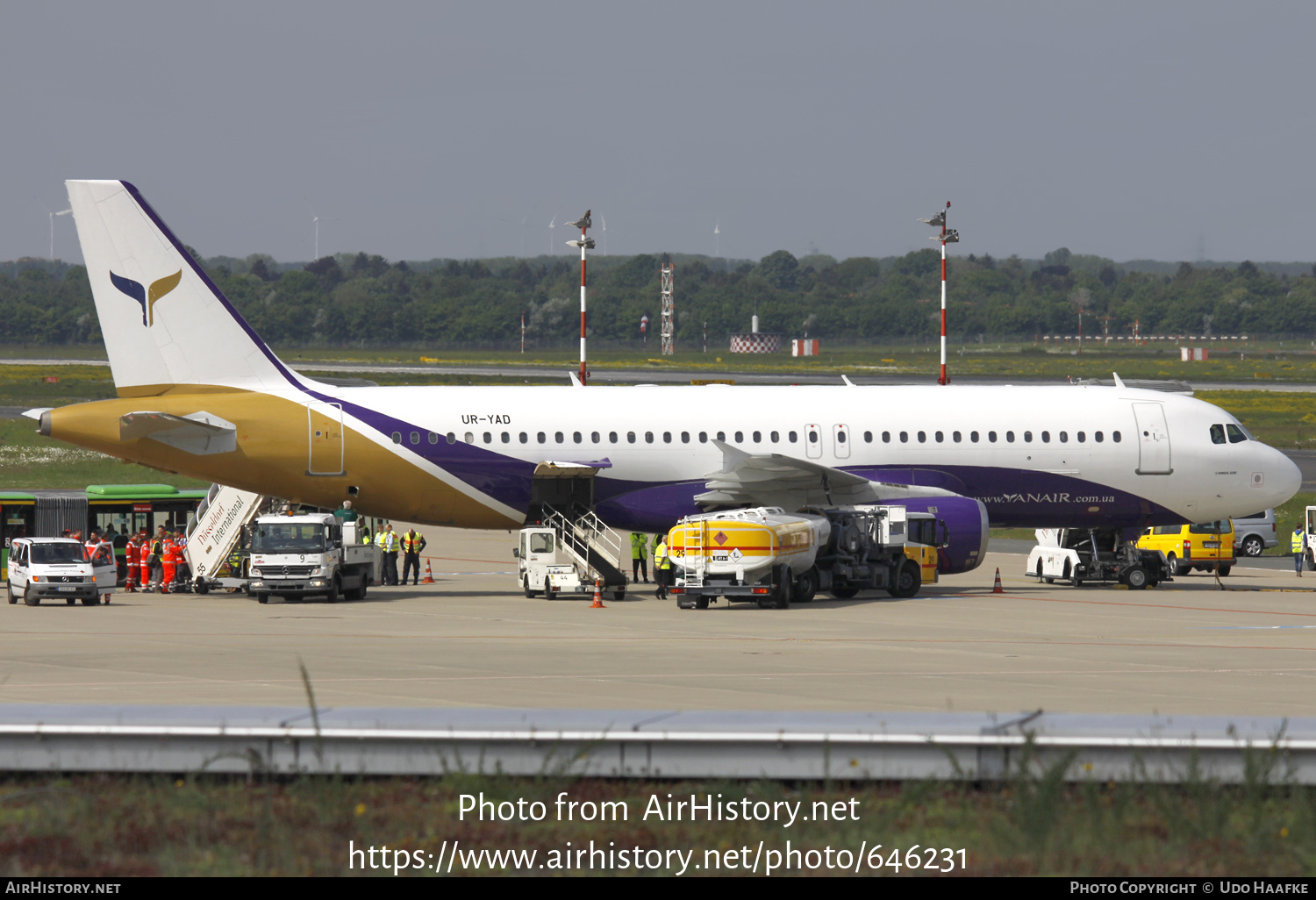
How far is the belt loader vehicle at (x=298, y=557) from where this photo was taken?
116 feet

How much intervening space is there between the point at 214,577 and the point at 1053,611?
20.4 meters

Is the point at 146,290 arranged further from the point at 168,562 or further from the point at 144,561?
the point at 144,561

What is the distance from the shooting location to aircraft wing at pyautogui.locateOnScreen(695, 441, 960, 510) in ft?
121

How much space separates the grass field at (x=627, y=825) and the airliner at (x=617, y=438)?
2366 cm

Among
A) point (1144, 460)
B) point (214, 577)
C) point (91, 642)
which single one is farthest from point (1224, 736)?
point (214, 577)

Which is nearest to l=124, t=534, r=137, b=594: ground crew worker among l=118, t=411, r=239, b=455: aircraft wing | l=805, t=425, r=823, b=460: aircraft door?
l=118, t=411, r=239, b=455: aircraft wing

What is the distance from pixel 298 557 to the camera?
35.5 meters

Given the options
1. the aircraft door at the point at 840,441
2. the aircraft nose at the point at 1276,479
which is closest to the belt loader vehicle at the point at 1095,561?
the aircraft nose at the point at 1276,479

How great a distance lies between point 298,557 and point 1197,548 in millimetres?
26638

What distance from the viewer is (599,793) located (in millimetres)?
12750

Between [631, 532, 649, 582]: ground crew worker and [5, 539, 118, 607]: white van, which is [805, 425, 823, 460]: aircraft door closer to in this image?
[631, 532, 649, 582]: ground crew worker

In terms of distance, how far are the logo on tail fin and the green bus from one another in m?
9.20

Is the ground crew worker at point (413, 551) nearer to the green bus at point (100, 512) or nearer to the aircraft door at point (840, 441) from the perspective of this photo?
the green bus at point (100, 512)
